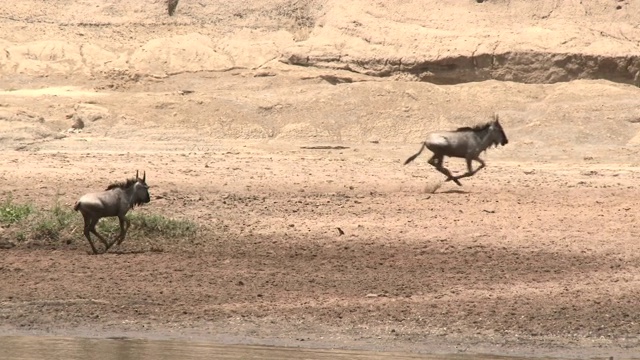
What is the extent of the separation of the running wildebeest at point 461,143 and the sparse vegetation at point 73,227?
4783 mm

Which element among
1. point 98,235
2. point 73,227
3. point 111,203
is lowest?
point 73,227

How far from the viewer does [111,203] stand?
14.5 m

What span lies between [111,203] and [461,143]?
662 cm

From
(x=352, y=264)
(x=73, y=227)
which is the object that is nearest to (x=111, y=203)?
(x=73, y=227)

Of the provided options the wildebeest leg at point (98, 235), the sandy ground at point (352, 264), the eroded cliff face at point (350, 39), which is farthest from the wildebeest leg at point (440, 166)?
the eroded cliff face at point (350, 39)

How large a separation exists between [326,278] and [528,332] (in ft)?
8.30

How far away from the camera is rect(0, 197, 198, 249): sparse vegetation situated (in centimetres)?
1540

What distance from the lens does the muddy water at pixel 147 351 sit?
10.9 meters

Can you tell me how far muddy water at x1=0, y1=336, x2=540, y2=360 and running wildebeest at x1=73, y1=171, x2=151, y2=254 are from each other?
292cm

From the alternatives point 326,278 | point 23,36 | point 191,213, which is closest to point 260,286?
point 326,278

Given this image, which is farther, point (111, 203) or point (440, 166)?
point (440, 166)

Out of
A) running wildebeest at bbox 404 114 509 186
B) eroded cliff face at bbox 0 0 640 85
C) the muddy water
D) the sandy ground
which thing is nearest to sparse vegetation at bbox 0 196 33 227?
the sandy ground

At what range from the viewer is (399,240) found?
15531 millimetres

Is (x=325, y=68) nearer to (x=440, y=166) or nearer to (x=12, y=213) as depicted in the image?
(x=440, y=166)
